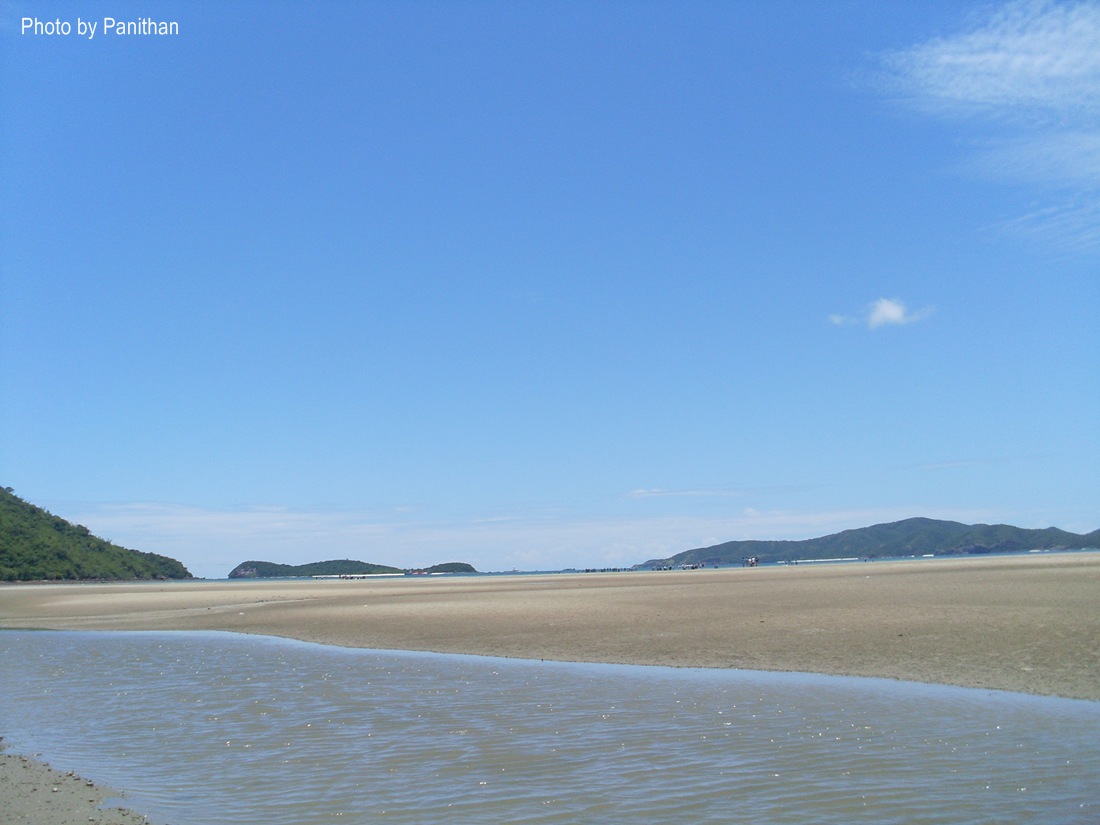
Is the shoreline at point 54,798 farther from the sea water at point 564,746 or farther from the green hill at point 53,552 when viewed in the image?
the green hill at point 53,552

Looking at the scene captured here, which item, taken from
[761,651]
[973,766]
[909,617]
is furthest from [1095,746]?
[909,617]

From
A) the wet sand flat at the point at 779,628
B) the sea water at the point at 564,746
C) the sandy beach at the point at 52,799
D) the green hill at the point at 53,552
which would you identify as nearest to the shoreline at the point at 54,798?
the sandy beach at the point at 52,799

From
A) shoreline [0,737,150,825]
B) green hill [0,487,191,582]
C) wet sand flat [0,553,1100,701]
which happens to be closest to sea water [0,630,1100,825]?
shoreline [0,737,150,825]

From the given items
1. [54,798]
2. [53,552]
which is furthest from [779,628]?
[53,552]

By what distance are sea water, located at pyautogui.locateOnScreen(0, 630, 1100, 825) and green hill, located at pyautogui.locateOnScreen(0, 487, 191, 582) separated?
11658cm

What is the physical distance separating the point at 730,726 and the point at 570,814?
5.17 meters

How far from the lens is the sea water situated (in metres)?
9.83

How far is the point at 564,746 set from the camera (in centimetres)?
1285

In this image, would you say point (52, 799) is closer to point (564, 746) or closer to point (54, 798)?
point (54, 798)

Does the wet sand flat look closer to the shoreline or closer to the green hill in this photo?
the shoreline

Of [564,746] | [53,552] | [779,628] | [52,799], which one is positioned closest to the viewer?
[52,799]

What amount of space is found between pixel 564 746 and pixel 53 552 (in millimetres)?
137720

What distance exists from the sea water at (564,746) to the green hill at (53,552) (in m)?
117

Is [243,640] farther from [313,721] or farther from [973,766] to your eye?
[973,766]
